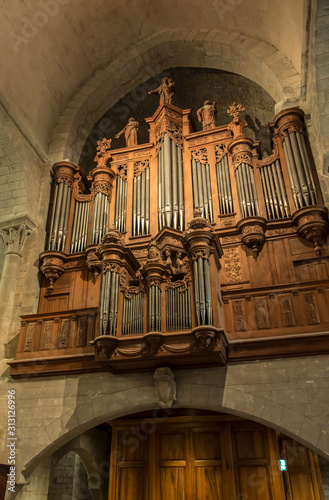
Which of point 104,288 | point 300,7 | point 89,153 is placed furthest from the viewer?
point 89,153

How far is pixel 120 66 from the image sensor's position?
13.3m

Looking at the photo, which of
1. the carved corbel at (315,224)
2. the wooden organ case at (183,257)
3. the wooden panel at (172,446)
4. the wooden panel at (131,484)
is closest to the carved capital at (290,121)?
the wooden organ case at (183,257)

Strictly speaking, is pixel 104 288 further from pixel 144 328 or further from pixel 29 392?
pixel 29 392

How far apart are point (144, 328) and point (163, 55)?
9.58 metres

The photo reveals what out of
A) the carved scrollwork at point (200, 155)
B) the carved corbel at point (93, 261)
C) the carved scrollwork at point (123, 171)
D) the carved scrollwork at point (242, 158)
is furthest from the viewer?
the carved scrollwork at point (123, 171)

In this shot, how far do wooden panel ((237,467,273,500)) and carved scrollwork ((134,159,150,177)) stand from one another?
7073 mm

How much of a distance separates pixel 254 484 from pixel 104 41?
11.9 metres

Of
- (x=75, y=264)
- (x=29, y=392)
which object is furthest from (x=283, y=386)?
(x=75, y=264)

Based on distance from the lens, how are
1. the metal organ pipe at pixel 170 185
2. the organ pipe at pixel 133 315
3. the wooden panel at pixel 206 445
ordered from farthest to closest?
the metal organ pipe at pixel 170 185
the wooden panel at pixel 206 445
the organ pipe at pixel 133 315

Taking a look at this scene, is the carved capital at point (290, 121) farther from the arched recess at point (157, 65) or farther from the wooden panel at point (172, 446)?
the wooden panel at point (172, 446)

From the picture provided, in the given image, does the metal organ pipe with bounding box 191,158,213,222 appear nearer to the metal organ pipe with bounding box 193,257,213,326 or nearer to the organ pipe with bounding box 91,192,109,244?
the organ pipe with bounding box 91,192,109,244

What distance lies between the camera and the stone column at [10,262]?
941 centimetres

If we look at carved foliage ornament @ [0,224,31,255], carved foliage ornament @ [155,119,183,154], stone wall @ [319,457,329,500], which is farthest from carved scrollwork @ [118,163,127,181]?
→ stone wall @ [319,457,329,500]

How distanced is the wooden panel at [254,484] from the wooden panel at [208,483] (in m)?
0.39
